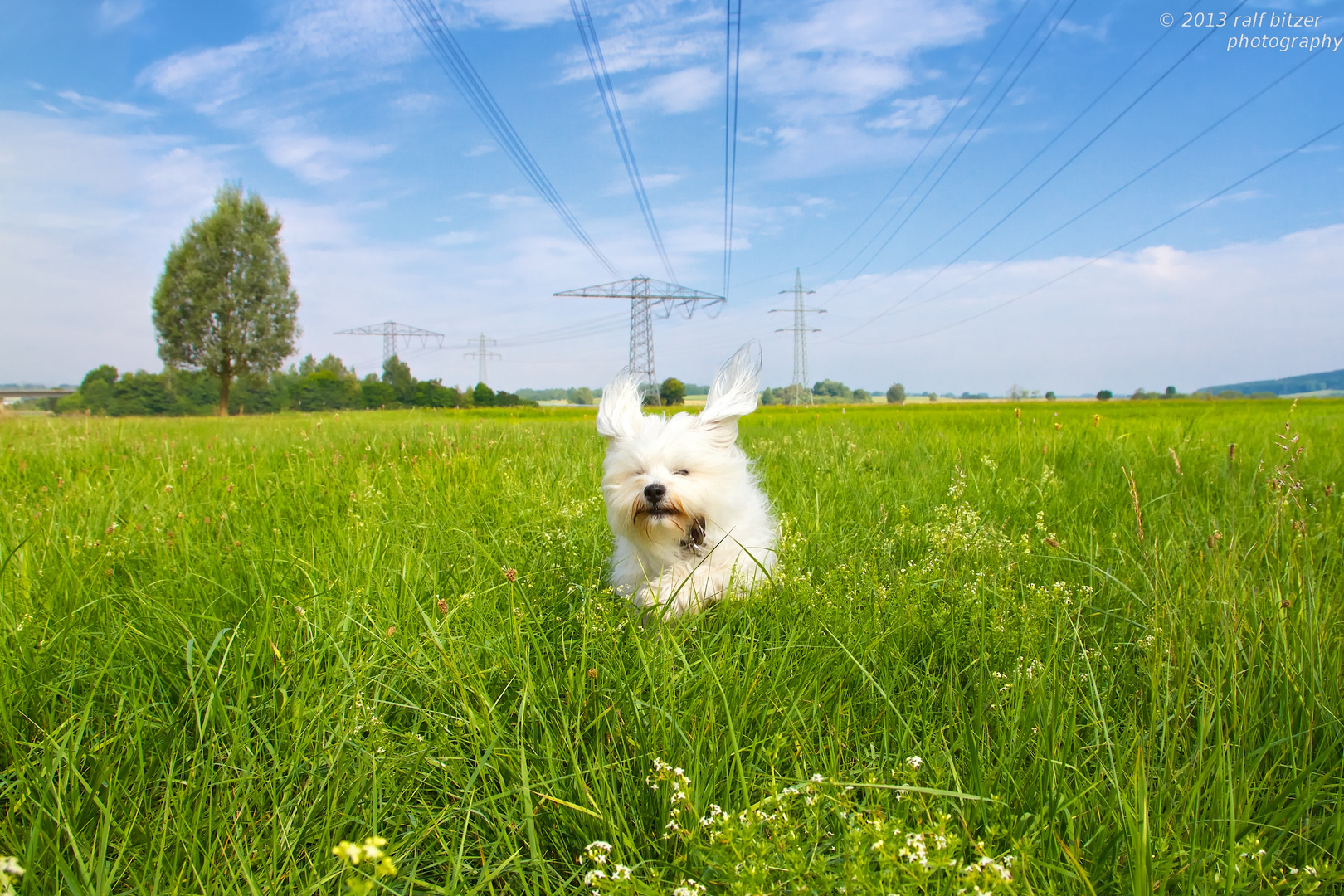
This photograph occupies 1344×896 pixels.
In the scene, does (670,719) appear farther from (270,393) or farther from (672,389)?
(270,393)

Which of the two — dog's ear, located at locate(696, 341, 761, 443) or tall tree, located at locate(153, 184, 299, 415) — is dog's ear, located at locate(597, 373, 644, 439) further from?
tall tree, located at locate(153, 184, 299, 415)

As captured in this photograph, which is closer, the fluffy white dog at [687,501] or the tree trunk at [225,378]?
the fluffy white dog at [687,501]

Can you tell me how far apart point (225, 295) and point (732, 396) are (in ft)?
215

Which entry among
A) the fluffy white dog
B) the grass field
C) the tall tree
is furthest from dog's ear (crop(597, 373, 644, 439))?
the tall tree

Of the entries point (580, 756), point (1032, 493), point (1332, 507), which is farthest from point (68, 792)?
point (1332, 507)

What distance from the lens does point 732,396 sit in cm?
378

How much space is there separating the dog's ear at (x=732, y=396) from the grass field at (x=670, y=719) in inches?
30.2

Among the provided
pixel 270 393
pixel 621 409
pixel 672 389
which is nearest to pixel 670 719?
pixel 621 409

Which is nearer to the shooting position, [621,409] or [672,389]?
[621,409]

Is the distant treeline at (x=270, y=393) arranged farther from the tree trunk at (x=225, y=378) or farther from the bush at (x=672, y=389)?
the bush at (x=672, y=389)

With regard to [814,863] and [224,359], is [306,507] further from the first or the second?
[224,359]

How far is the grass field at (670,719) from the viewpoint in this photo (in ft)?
4.75

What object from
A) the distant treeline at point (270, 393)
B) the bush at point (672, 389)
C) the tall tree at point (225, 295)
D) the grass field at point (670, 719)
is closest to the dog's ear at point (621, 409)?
the grass field at point (670, 719)

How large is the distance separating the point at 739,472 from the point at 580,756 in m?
2.07
